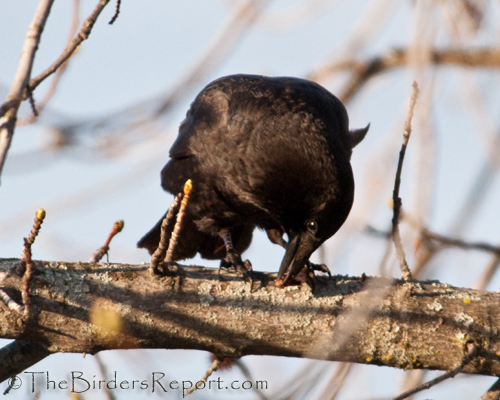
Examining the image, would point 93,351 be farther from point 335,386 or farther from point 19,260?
point 335,386

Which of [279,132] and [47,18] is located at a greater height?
[279,132]

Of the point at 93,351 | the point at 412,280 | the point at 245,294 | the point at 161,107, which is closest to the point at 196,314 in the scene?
the point at 245,294

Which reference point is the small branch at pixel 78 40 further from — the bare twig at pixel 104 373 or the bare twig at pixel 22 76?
the bare twig at pixel 104 373

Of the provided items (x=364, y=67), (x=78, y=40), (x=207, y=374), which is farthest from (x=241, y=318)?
(x=364, y=67)

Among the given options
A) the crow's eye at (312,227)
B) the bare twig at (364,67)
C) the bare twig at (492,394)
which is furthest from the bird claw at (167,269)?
the bare twig at (364,67)

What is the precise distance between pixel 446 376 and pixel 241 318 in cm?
83

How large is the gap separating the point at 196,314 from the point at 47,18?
1262 millimetres

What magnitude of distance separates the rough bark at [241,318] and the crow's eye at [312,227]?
56cm

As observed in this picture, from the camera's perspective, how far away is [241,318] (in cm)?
244

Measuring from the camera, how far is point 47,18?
1843mm

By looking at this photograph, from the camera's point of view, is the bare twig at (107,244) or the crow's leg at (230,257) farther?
the crow's leg at (230,257)

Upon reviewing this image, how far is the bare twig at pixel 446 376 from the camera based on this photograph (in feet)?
6.56

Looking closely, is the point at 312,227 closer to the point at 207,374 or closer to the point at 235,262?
the point at 235,262

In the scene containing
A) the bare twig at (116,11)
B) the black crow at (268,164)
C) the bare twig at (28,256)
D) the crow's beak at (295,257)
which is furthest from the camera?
the black crow at (268,164)
